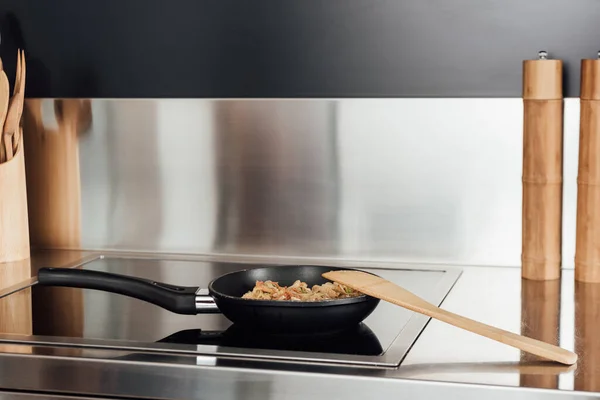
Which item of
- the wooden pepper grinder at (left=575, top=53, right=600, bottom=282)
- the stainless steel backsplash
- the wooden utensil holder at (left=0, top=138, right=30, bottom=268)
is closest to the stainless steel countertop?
the wooden pepper grinder at (left=575, top=53, right=600, bottom=282)

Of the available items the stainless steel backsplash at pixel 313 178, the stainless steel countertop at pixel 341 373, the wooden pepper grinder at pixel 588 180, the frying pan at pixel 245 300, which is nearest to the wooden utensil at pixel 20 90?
the stainless steel backsplash at pixel 313 178

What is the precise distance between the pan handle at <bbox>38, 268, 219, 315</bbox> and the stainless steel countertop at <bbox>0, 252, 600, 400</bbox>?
0.35 ft

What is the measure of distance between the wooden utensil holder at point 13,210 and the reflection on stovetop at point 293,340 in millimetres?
580

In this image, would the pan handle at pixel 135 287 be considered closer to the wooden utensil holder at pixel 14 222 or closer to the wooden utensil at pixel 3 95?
the wooden utensil holder at pixel 14 222

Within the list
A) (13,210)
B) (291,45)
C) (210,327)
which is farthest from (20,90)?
(210,327)

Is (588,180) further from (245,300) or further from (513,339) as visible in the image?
(245,300)

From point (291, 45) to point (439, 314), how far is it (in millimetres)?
730

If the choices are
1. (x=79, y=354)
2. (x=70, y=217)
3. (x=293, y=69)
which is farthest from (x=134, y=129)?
(x=79, y=354)

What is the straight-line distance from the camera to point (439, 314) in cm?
118

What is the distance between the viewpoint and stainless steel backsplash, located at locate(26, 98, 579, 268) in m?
1.65

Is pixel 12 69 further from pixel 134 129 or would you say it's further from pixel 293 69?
pixel 293 69

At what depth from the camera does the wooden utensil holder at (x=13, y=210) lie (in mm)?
1669

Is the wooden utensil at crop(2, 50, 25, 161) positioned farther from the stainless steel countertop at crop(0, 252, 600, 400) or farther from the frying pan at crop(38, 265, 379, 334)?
the stainless steel countertop at crop(0, 252, 600, 400)

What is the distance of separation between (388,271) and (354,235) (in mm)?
116
